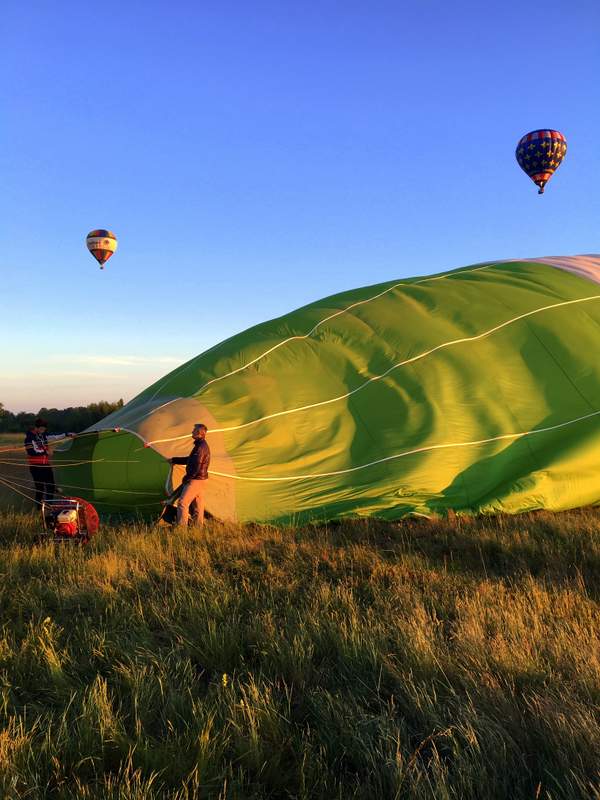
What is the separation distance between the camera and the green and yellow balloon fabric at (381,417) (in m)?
6.69

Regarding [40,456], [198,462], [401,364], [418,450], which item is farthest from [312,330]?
[40,456]

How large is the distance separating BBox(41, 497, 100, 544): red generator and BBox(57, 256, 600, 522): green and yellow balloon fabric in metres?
0.81

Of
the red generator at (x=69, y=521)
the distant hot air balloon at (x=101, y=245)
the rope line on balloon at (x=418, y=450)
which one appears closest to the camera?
the red generator at (x=69, y=521)

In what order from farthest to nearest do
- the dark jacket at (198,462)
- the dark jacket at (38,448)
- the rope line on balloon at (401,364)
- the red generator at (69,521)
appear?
1. the dark jacket at (38,448)
2. the rope line on balloon at (401,364)
3. the dark jacket at (198,462)
4. the red generator at (69,521)

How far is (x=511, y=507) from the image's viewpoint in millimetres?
6754

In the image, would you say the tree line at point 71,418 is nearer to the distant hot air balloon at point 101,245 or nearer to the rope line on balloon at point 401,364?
the distant hot air balloon at point 101,245

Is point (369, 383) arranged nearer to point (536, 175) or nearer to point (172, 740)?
point (172, 740)

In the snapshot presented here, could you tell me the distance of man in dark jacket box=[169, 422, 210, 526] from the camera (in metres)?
6.24

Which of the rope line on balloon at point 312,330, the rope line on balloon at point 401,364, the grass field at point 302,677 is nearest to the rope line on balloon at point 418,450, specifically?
the rope line on balloon at point 401,364

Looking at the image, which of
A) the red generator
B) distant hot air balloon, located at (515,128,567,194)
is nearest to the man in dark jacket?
the red generator

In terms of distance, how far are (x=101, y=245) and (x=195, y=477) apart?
17450mm

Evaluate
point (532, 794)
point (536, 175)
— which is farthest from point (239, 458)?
point (536, 175)

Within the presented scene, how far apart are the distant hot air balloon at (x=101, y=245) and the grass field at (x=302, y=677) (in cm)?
1829

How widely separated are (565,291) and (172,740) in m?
8.02
